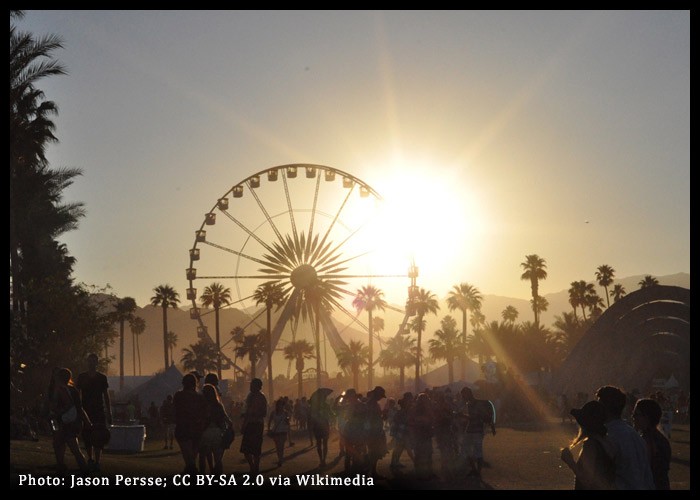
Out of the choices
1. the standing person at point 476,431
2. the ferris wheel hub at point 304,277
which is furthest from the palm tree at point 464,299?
the standing person at point 476,431

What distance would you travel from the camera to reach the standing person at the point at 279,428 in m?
21.6

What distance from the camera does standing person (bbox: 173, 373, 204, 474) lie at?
47.2 feet

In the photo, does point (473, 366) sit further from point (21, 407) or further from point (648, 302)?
point (21, 407)

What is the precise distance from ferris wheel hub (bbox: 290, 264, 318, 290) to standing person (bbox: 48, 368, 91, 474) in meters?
40.7

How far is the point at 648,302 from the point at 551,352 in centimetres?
4115

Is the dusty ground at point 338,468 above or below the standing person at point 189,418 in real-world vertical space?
below

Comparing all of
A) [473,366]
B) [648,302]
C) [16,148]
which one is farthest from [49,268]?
[473,366]

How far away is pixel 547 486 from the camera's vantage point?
53.7 feet

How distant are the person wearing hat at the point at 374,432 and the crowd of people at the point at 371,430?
2 cm

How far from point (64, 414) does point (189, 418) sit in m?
2.01

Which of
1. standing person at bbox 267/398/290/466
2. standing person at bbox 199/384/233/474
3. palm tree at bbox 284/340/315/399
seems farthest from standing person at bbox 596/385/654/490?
palm tree at bbox 284/340/315/399

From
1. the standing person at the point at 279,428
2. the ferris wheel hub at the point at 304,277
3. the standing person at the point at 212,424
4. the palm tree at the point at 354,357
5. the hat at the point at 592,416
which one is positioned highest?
the ferris wheel hub at the point at 304,277

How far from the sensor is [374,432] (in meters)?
18.5

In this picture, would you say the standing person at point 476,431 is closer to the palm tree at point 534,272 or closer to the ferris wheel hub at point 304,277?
the ferris wheel hub at point 304,277
